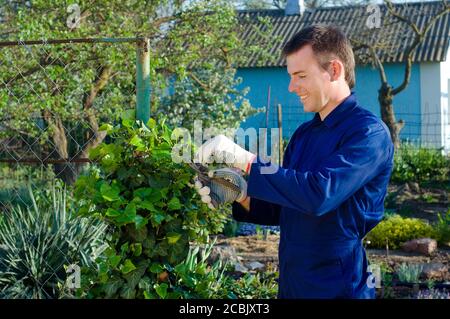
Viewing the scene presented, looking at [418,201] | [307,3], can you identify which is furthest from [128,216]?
[307,3]

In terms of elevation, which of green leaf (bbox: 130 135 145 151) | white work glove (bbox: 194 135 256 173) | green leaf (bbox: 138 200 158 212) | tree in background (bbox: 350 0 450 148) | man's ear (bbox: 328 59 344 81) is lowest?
green leaf (bbox: 138 200 158 212)

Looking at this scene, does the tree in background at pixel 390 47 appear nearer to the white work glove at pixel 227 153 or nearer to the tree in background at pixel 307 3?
the tree in background at pixel 307 3

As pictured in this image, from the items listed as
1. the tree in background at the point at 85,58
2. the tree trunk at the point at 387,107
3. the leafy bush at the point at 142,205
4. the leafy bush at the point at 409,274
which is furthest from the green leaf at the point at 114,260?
the tree trunk at the point at 387,107

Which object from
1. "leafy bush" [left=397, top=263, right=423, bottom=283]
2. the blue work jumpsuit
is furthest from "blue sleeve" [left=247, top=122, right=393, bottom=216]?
"leafy bush" [left=397, top=263, right=423, bottom=283]

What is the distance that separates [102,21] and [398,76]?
1391cm

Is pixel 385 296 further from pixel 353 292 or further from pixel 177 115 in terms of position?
pixel 177 115

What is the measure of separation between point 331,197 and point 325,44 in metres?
0.57

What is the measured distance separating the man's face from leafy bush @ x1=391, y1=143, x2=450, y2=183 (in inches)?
502

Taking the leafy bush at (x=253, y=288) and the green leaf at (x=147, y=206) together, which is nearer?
the green leaf at (x=147, y=206)

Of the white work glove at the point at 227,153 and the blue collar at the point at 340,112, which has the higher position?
the blue collar at the point at 340,112

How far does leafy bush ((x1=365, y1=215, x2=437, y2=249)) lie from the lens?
8460mm

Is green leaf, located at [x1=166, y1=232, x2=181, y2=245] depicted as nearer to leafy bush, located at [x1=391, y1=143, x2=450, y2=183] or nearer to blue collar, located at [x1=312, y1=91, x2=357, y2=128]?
blue collar, located at [x1=312, y1=91, x2=357, y2=128]

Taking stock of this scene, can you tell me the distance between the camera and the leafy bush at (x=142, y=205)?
330 cm
